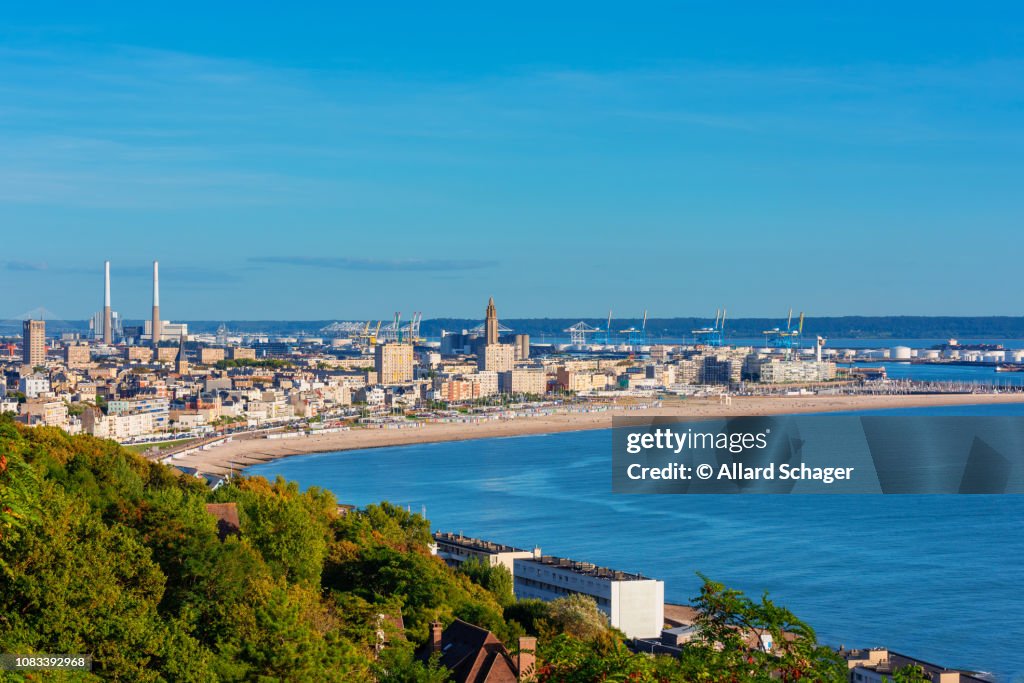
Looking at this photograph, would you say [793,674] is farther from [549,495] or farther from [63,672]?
[549,495]

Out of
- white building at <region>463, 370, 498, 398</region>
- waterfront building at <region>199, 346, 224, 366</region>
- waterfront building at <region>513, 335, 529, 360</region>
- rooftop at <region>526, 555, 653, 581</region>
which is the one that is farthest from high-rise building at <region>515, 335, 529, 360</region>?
rooftop at <region>526, 555, 653, 581</region>

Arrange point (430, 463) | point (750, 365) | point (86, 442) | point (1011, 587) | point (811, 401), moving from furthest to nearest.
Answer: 1. point (750, 365)
2. point (811, 401)
3. point (430, 463)
4. point (1011, 587)
5. point (86, 442)

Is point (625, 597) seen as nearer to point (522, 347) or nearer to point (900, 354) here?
point (522, 347)

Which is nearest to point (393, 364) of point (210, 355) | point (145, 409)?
point (210, 355)

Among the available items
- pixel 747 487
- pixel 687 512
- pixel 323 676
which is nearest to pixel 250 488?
pixel 323 676

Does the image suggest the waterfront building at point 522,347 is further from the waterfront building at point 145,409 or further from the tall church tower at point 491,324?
the waterfront building at point 145,409

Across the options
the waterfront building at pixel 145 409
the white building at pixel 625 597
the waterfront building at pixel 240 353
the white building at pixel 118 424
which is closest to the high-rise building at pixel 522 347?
the waterfront building at pixel 240 353
